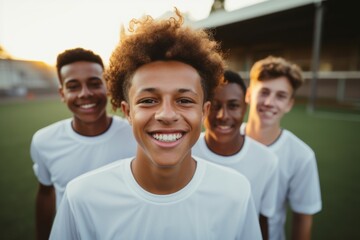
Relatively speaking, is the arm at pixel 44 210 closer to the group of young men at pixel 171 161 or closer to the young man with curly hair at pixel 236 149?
the group of young men at pixel 171 161

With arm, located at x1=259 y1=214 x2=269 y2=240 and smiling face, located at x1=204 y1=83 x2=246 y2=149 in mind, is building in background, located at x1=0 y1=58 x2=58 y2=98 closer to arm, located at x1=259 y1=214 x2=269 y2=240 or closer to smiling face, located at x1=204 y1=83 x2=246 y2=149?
smiling face, located at x1=204 y1=83 x2=246 y2=149

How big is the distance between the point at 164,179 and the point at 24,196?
393cm

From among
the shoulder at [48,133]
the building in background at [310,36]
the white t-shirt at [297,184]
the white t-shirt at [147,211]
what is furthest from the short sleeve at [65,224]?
the building in background at [310,36]

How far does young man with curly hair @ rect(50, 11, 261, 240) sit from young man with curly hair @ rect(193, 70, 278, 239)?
0.53 m

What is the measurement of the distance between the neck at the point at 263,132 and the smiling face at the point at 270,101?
1.5 inches

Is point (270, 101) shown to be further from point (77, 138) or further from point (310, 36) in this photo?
point (310, 36)

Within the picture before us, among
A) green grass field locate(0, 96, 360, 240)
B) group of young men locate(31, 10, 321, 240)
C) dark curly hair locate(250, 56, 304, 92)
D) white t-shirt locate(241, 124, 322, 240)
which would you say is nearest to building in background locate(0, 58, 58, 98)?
green grass field locate(0, 96, 360, 240)

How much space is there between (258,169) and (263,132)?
72cm

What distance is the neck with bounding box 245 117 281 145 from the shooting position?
8.54ft

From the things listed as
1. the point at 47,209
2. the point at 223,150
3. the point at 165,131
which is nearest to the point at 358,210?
the point at 223,150

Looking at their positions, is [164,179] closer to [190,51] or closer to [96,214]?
[96,214]

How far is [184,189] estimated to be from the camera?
1505 millimetres

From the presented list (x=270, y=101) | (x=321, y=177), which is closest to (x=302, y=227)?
(x=270, y=101)

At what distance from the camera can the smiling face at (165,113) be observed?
1422 mm
